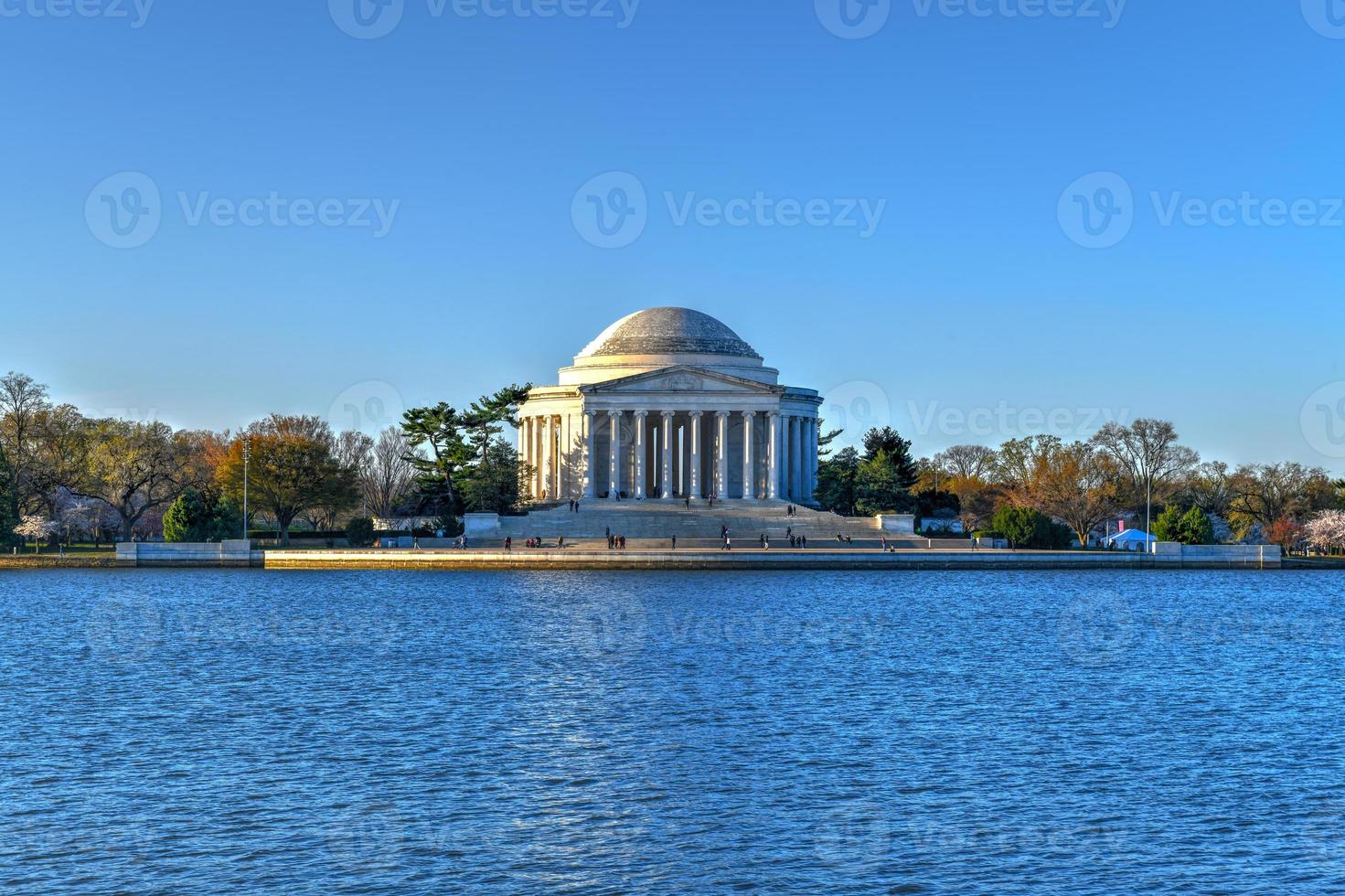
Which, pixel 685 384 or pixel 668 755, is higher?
pixel 685 384

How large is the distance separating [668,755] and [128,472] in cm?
8969

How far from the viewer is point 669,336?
129375 millimetres

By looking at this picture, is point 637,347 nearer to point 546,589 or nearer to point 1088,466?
point 1088,466

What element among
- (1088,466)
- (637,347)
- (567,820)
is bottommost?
(567,820)

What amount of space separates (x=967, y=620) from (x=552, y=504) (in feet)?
204

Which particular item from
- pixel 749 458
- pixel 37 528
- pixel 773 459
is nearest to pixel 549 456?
pixel 749 458

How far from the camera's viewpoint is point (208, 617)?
63312 mm

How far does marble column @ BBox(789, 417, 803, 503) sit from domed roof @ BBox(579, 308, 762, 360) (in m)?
7.33

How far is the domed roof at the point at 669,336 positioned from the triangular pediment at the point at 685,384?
7.20m

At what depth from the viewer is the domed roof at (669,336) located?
129 metres

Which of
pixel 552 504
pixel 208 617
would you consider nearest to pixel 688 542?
pixel 552 504
